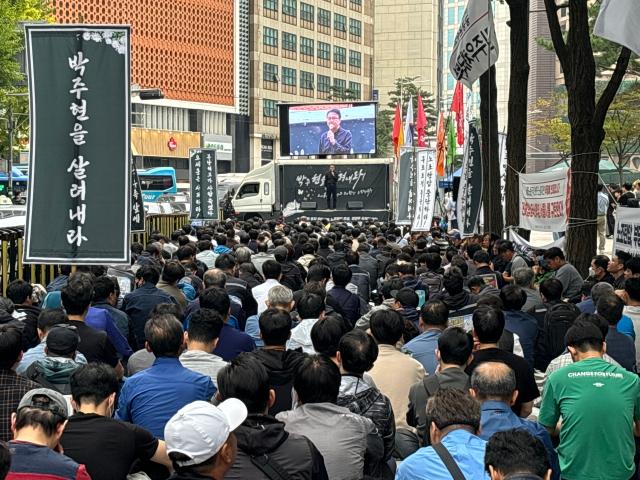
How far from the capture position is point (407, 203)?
25.8 metres

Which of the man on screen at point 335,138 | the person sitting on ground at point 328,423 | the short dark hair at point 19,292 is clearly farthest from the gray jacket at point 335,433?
the man on screen at point 335,138

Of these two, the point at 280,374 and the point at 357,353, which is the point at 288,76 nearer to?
the point at 280,374

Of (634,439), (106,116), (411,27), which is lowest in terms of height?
(634,439)

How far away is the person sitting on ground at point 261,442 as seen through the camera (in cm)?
448

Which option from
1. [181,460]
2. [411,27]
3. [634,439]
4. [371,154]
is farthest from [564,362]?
[411,27]

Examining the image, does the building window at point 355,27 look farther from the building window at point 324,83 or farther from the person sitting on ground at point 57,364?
the person sitting on ground at point 57,364

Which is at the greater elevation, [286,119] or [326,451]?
[286,119]

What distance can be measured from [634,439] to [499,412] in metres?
1.22

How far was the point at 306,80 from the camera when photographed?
87.2 m

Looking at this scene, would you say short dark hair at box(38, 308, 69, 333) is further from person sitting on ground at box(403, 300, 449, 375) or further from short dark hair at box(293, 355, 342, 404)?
short dark hair at box(293, 355, 342, 404)

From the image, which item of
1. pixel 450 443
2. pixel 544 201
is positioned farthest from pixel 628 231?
pixel 450 443

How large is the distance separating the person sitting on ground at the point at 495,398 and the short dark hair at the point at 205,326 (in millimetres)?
1884

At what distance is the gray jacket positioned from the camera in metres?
5.14

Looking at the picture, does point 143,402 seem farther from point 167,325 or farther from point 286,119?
point 286,119
